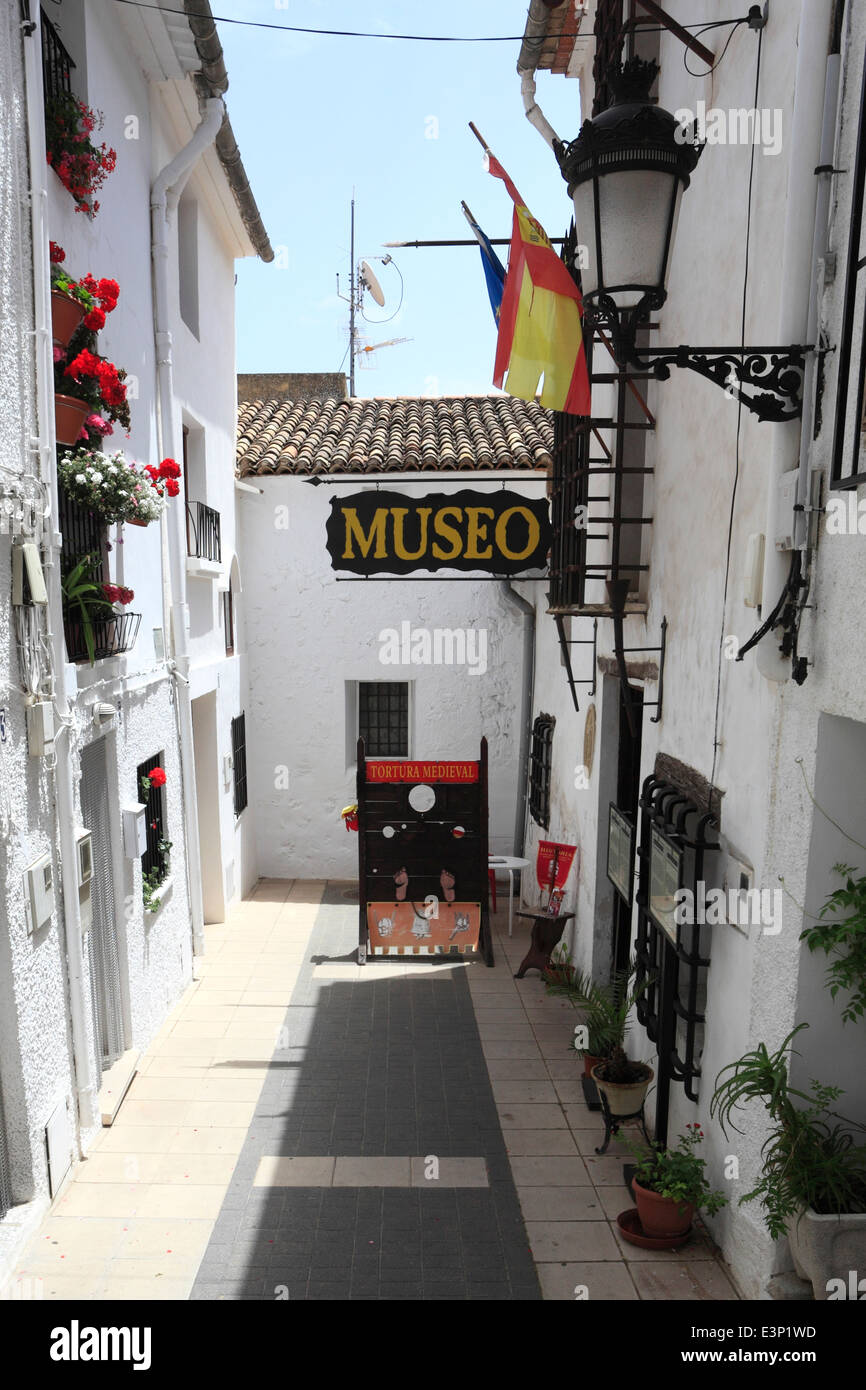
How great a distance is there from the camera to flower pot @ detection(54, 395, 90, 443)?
19.0 feet

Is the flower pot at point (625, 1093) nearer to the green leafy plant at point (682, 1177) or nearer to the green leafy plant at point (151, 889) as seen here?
the green leafy plant at point (682, 1177)

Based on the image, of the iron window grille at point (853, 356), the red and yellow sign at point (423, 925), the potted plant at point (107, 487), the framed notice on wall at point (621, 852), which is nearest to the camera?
the iron window grille at point (853, 356)

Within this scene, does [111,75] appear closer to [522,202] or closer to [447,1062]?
[522,202]

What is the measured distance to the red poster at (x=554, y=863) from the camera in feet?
31.6

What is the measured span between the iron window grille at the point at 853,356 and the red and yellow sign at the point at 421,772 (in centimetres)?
628

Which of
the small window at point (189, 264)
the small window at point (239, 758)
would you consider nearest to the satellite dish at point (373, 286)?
the small window at point (189, 264)

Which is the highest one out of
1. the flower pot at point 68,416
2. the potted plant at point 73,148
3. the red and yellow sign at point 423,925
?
the potted plant at point 73,148

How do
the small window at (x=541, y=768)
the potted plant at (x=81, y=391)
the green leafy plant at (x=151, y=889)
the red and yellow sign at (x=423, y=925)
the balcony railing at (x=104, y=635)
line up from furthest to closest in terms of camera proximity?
the small window at (x=541, y=768), the red and yellow sign at (x=423, y=925), the green leafy plant at (x=151, y=889), the balcony railing at (x=104, y=635), the potted plant at (x=81, y=391)

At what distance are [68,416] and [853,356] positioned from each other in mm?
4435

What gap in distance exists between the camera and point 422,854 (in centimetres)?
973

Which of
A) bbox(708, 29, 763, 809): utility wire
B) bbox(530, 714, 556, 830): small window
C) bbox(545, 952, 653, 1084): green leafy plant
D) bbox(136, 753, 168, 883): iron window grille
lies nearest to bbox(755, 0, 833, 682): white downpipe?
bbox(708, 29, 763, 809): utility wire

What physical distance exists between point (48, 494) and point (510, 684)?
28.3 ft

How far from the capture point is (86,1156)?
20.4 ft

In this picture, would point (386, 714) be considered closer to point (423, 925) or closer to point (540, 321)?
point (423, 925)
